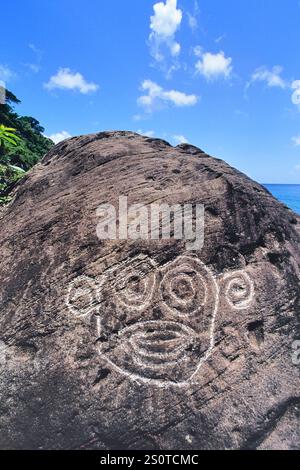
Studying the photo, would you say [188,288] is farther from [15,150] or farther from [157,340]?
[15,150]

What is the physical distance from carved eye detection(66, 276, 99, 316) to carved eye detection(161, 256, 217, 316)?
2.96ft

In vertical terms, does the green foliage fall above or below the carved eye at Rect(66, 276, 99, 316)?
above

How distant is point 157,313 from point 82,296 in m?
0.99

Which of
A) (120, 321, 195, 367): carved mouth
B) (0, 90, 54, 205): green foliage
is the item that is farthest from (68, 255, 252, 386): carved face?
(0, 90, 54, 205): green foliage

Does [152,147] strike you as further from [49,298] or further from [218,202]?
[49,298]

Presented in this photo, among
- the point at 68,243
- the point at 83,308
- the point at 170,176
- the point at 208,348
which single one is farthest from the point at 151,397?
the point at 170,176

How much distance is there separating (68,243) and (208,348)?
2.39m

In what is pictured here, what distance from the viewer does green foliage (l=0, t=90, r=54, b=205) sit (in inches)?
452

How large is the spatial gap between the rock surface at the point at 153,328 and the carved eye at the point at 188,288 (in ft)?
0.04

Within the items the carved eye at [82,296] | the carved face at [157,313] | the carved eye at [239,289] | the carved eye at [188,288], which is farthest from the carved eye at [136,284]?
the carved eye at [239,289]

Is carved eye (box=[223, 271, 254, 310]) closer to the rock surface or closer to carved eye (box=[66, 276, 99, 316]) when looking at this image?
the rock surface

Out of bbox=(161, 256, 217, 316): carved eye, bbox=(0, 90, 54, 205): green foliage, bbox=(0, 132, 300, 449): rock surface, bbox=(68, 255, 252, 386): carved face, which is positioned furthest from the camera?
bbox=(0, 90, 54, 205): green foliage

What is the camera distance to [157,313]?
15.5ft

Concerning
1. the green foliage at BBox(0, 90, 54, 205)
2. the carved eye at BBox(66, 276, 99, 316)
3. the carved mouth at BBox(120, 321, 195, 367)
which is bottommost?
the carved mouth at BBox(120, 321, 195, 367)
